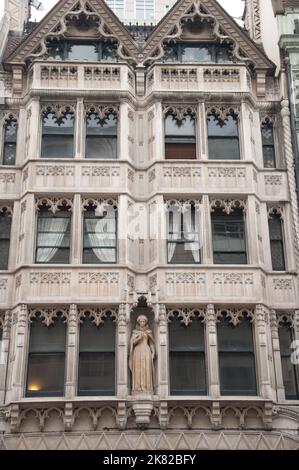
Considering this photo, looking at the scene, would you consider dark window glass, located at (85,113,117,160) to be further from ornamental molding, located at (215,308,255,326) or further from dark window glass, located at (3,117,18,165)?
ornamental molding, located at (215,308,255,326)

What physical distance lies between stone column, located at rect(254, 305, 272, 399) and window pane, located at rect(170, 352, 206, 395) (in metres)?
1.48

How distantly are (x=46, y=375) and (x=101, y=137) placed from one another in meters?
7.55

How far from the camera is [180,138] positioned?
877 inches

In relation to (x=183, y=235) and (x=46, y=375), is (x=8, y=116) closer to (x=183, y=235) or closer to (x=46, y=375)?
(x=183, y=235)

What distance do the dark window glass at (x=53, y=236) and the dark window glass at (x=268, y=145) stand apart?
6.48 m

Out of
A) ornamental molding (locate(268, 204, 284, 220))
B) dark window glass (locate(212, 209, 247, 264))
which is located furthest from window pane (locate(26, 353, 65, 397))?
ornamental molding (locate(268, 204, 284, 220))

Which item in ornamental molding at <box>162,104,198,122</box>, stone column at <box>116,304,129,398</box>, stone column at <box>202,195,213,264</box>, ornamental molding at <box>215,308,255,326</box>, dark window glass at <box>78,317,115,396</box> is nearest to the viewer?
stone column at <box>116,304,129,398</box>

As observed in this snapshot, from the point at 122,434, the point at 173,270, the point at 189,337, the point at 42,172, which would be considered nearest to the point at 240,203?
the point at 173,270

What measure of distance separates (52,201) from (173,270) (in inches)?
162

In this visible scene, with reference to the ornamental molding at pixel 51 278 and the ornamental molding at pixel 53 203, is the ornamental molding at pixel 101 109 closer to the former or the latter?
the ornamental molding at pixel 53 203

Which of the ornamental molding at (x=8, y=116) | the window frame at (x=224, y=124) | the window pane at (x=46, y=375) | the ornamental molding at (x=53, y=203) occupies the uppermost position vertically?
the ornamental molding at (x=8, y=116)

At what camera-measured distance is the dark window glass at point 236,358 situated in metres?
19.1

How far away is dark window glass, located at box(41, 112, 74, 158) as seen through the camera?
2184 centimetres

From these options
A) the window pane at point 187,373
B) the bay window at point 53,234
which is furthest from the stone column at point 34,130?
the window pane at point 187,373
